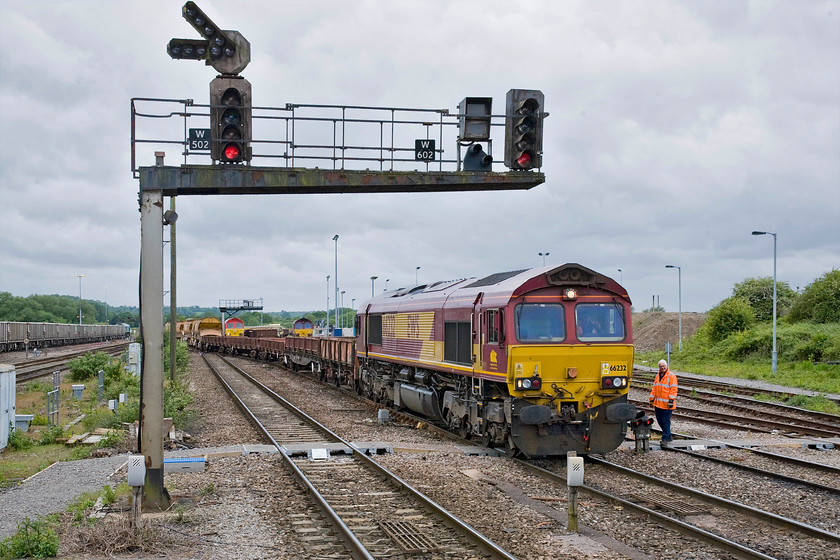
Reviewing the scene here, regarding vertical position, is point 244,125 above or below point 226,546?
above

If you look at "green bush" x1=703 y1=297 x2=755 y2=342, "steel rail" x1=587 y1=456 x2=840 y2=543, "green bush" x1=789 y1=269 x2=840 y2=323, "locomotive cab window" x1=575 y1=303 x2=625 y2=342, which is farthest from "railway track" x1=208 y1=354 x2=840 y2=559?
"green bush" x1=703 y1=297 x2=755 y2=342

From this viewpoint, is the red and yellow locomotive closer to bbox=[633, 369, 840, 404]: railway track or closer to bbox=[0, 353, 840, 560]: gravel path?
bbox=[0, 353, 840, 560]: gravel path

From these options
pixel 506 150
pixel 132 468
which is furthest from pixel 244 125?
pixel 132 468

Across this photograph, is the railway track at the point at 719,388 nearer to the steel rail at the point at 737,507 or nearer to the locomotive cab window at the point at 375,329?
the locomotive cab window at the point at 375,329

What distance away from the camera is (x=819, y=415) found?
70.1ft

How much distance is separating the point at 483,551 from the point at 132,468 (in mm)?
4102

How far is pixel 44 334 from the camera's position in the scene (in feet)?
227

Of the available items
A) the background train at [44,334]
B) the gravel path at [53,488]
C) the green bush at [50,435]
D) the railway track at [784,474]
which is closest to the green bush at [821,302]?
the railway track at [784,474]

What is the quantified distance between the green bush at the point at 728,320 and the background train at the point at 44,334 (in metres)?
49.3

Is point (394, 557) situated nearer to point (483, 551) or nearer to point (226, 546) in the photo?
point (483, 551)

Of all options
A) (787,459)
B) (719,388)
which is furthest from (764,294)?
(787,459)

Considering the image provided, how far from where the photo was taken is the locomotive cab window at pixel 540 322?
1356 cm

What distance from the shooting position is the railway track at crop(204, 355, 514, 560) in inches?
335

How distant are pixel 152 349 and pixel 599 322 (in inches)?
299
